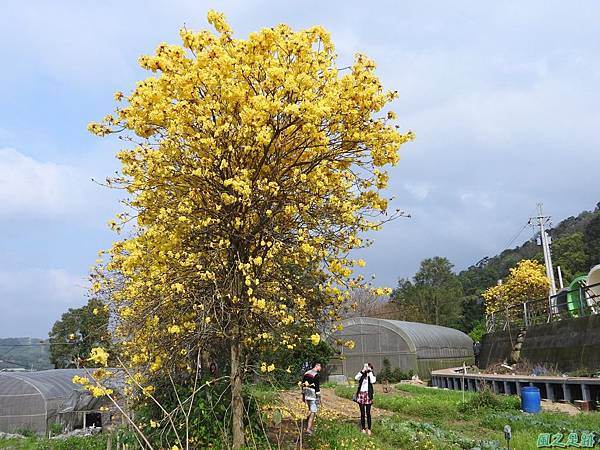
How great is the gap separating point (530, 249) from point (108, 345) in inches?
2700

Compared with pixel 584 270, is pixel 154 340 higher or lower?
lower

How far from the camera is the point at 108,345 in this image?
11477 millimetres

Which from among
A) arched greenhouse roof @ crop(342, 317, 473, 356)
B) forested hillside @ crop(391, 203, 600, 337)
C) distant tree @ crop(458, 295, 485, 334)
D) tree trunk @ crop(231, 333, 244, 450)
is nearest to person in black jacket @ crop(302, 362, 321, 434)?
tree trunk @ crop(231, 333, 244, 450)

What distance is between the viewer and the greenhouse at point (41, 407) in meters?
18.8

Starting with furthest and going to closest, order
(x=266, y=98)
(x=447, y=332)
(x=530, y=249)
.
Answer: (x=530, y=249) < (x=447, y=332) < (x=266, y=98)

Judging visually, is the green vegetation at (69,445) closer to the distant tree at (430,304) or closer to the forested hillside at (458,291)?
the forested hillside at (458,291)

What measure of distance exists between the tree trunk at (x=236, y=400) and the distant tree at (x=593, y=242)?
48.2 m

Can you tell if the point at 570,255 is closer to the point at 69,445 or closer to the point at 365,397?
the point at 365,397

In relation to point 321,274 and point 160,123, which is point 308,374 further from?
point 160,123

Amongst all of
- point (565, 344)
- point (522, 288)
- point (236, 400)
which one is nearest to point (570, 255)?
point (522, 288)

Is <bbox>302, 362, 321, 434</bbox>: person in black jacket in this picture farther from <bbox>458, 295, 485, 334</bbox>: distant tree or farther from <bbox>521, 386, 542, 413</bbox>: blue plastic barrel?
<bbox>458, 295, 485, 334</bbox>: distant tree

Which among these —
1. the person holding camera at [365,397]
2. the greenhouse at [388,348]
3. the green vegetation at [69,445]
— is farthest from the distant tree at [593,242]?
the green vegetation at [69,445]

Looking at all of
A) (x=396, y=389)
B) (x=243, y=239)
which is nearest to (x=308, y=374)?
(x=243, y=239)

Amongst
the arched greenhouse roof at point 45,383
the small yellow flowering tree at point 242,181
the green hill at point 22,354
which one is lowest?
the arched greenhouse roof at point 45,383
